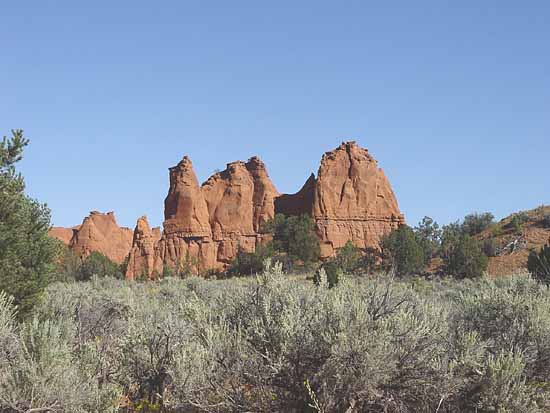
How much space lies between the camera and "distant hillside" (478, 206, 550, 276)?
5319cm

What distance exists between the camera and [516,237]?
6025cm

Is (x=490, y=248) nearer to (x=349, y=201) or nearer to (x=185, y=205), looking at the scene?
(x=349, y=201)

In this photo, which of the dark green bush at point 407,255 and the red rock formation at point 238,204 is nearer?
the dark green bush at point 407,255

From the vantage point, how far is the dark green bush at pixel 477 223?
7175 centimetres

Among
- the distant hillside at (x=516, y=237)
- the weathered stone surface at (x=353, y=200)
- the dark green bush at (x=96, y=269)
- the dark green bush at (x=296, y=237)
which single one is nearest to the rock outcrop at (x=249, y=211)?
the weathered stone surface at (x=353, y=200)

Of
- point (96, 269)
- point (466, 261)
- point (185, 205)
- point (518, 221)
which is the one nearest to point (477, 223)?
point (518, 221)

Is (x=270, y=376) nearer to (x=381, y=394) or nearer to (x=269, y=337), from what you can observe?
(x=269, y=337)

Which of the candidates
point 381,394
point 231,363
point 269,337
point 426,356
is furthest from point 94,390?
point 426,356

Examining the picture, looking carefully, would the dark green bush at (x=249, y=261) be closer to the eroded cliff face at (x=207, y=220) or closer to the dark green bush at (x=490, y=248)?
the eroded cliff face at (x=207, y=220)

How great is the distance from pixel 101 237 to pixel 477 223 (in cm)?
5732

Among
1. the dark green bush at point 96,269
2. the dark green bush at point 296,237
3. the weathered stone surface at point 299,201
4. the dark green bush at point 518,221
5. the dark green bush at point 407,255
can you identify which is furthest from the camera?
the weathered stone surface at point 299,201

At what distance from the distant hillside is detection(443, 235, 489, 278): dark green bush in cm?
149

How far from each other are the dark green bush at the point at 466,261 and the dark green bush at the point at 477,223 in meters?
20.0

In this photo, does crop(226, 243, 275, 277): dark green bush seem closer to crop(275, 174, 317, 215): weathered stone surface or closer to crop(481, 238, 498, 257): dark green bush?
crop(275, 174, 317, 215): weathered stone surface
